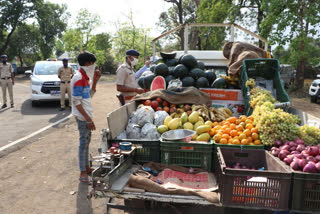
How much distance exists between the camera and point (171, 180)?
11.8ft

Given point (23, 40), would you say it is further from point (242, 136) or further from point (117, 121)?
point (242, 136)

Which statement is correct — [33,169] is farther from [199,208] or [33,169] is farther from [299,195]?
[299,195]

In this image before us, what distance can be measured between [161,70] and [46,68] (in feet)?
27.1

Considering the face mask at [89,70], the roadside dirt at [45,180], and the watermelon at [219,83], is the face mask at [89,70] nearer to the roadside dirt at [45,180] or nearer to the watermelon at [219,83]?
the roadside dirt at [45,180]

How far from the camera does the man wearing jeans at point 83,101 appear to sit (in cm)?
436

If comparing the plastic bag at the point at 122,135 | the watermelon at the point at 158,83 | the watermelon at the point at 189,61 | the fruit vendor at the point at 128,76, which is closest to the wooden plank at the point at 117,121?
the plastic bag at the point at 122,135

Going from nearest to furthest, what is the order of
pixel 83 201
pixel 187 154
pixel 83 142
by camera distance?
1. pixel 187 154
2. pixel 83 201
3. pixel 83 142

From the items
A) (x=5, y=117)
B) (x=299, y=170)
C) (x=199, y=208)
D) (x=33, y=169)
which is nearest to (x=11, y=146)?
(x=33, y=169)

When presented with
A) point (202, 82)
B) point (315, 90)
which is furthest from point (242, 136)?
point (315, 90)

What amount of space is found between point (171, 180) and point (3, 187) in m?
3.18

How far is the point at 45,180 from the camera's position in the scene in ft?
16.2

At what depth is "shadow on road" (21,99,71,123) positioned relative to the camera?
10336mm

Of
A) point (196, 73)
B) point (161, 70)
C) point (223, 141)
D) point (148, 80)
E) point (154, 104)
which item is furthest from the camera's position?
point (148, 80)

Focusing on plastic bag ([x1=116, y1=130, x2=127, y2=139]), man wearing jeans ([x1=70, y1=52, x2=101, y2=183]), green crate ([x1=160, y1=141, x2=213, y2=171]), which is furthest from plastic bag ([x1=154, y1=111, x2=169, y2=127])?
man wearing jeans ([x1=70, y1=52, x2=101, y2=183])
